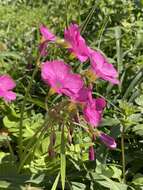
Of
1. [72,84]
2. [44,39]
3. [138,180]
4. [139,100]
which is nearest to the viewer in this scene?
[72,84]

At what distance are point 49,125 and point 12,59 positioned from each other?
1445mm

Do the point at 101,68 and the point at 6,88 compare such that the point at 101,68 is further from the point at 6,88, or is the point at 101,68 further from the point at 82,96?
the point at 6,88

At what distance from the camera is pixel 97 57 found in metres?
1.49

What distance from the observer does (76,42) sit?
1479mm

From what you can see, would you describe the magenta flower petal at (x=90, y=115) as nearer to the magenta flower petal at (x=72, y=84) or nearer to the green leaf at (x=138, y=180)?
the magenta flower petal at (x=72, y=84)

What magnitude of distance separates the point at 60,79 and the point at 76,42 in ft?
0.37

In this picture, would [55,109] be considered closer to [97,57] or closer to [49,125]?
[49,125]

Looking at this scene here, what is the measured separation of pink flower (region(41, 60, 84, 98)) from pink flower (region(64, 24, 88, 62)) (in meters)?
0.07

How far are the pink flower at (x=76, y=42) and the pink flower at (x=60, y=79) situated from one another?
7 cm

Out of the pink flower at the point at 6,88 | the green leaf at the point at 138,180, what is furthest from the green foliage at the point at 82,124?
the pink flower at the point at 6,88

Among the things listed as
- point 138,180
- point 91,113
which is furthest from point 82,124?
point 138,180

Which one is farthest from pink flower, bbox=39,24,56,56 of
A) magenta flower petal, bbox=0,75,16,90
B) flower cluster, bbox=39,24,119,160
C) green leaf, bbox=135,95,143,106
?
green leaf, bbox=135,95,143,106

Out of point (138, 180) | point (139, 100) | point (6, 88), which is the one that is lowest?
point (138, 180)

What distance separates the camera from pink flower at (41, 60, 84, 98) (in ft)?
4.65
